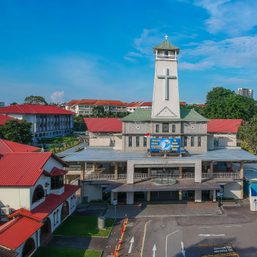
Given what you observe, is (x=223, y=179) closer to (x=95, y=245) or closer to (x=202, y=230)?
(x=202, y=230)

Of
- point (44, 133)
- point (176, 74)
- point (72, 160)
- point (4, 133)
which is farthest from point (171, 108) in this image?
point (44, 133)

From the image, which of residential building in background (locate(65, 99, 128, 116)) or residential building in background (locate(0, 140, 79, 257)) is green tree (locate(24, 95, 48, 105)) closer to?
Answer: residential building in background (locate(65, 99, 128, 116))

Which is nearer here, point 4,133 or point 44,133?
point 4,133

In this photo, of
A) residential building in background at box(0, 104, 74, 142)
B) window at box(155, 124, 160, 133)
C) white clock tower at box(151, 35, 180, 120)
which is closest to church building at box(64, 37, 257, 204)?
white clock tower at box(151, 35, 180, 120)

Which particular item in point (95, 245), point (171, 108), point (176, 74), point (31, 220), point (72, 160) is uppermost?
point (176, 74)

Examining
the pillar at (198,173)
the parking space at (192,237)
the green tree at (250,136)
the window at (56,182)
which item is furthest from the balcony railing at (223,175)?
the green tree at (250,136)

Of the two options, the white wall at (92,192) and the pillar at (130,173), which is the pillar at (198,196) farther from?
the white wall at (92,192)

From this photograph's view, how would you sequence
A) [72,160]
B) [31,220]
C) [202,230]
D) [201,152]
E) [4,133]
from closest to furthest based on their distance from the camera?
[31,220], [202,230], [72,160], [201,152], [4,133]

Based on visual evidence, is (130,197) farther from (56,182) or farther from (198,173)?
(56,182)
